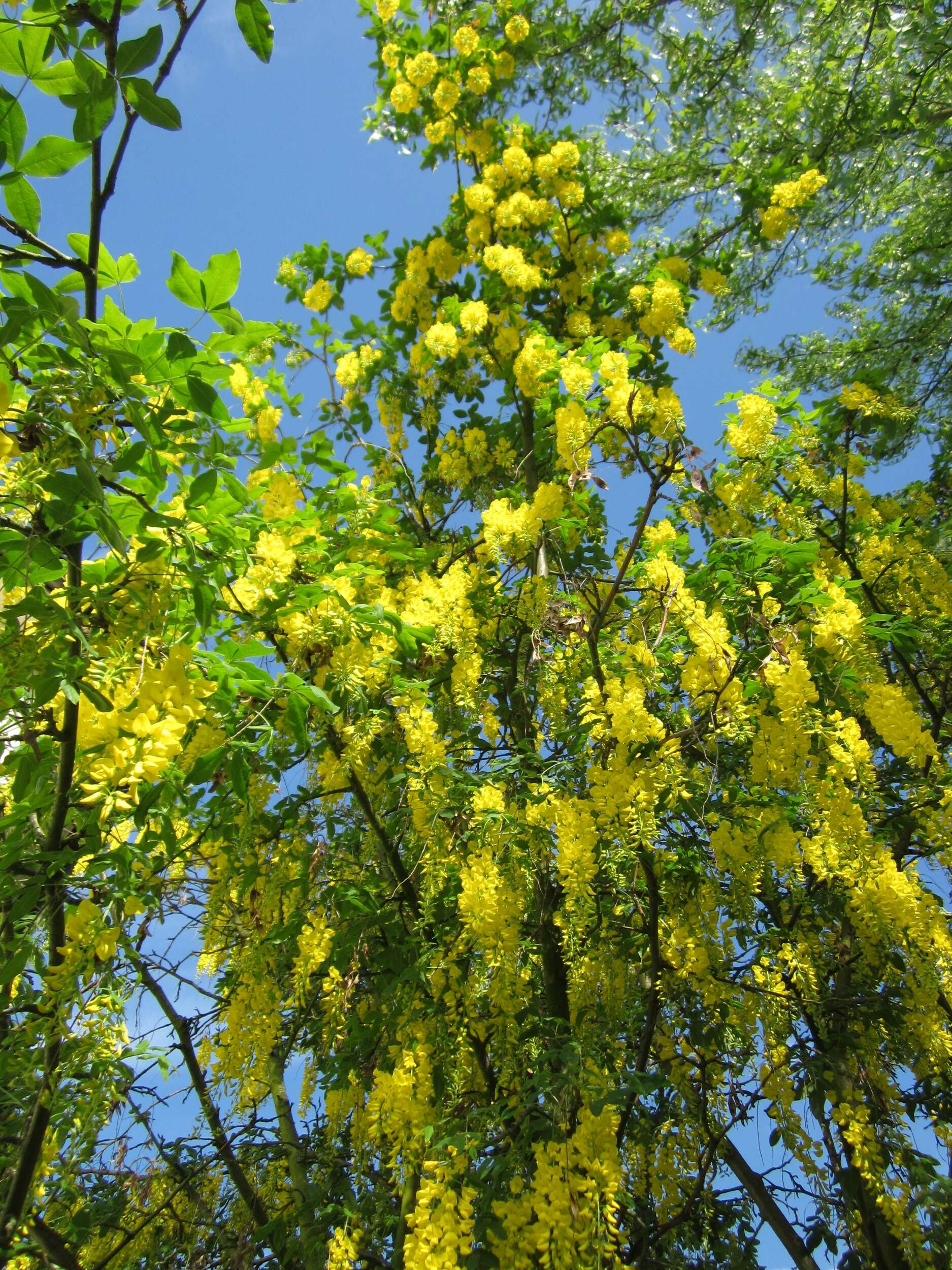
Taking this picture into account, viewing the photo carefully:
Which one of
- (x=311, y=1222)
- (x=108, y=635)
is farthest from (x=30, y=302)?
(x=311, y=1222)

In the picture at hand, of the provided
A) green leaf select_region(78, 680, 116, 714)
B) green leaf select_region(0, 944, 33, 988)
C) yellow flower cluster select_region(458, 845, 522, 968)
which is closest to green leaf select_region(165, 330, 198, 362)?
green leaf select_region(78, 680, 116, 714)

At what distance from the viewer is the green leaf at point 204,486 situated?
1784 millimetres

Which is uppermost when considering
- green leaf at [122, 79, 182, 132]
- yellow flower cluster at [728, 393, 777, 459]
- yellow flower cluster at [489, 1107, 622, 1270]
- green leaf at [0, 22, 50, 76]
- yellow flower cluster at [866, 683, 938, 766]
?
yellow flower cluster at [728, 393, 777, 459]

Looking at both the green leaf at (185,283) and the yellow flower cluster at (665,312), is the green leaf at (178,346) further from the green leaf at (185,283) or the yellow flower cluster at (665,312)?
the yellow flower cluster at (665,312)

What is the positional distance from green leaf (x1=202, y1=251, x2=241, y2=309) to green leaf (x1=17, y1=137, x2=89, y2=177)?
262 millimetres

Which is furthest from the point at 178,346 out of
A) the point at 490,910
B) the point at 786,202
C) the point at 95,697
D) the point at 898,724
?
the point at 786,202

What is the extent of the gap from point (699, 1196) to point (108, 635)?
2407 mm

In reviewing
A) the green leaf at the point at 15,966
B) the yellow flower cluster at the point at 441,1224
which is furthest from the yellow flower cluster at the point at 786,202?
the green leaf at the point at 15,966

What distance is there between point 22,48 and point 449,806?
2119 mm

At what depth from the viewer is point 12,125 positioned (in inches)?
52.2

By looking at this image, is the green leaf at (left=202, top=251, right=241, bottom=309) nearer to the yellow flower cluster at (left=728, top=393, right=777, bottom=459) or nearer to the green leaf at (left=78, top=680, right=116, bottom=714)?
the green leaf at (left=78, top=680, right=116, bottom=714)

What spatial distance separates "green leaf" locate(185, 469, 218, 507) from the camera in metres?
1.78

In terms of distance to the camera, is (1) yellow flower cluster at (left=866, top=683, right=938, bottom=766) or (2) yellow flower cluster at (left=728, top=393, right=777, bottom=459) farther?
(2) yellow flower cluster at (left=728, top=393, right=777, bottom=459)

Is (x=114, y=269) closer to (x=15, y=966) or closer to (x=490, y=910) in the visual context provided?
(x=15, y=966)
